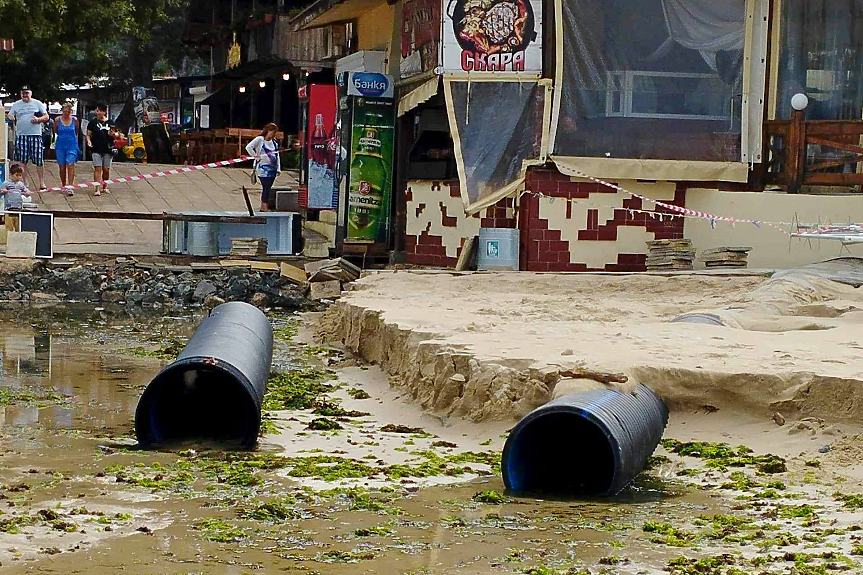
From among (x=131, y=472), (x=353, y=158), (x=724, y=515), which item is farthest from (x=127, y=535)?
(x=353, y=158)

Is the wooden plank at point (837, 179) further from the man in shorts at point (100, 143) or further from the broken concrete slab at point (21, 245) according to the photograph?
the man in shorts at point (100, 143)

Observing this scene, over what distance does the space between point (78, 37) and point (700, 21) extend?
15.3 m

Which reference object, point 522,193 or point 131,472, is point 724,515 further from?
point 522,193

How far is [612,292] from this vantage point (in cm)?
1455

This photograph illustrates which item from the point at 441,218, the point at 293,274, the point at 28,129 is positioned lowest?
the point at 293,274

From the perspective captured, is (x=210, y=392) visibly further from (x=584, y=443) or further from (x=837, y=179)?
(x=837, y=179)

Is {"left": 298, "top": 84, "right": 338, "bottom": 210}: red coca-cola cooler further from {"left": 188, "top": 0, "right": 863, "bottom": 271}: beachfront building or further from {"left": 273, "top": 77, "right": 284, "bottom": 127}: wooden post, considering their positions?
{"left": 273, "top": 77, "right": 284, "bottom": 127}: wooden post

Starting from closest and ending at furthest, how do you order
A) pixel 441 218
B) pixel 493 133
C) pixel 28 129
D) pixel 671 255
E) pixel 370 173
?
pixel 671 255
pixel 493 133
pixel 441 218
pixel 370 173
pixel 28 129

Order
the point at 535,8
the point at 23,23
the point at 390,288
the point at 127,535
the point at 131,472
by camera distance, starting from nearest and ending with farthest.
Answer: the point at 127,535 < the point at 131,472 < the point at 390,288 < the point at 535,8 < the point at 23,23

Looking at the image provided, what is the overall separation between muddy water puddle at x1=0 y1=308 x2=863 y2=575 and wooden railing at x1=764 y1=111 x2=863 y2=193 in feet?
29.7

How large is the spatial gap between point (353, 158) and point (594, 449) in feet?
41.0

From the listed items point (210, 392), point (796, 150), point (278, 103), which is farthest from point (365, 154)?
point (278, 103)

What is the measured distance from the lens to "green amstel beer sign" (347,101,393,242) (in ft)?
64.3

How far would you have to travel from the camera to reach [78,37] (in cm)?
2783
